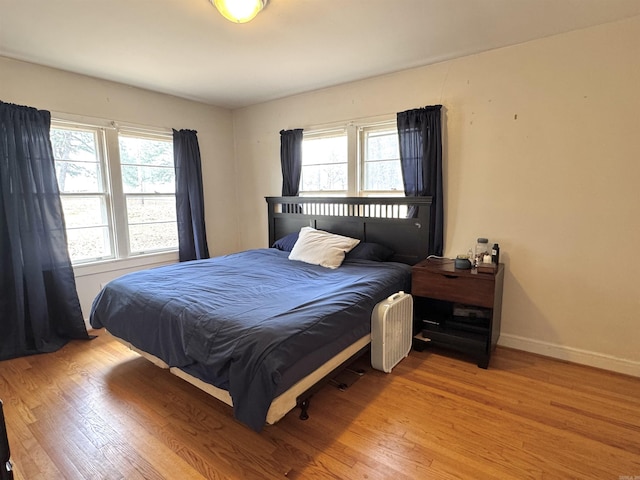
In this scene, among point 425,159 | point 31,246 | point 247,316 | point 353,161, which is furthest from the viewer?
point 353,161

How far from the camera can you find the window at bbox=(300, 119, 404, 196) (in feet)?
11.1

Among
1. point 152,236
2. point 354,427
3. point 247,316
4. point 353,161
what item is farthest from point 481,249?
point 152,236

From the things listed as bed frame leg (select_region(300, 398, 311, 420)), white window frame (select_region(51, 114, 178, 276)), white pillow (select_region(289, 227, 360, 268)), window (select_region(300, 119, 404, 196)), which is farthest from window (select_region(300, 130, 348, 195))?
bed frame leg (select_region(300, 398, 311, 420))

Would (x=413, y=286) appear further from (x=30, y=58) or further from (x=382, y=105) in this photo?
(x=30, y=58)

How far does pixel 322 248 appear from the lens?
3.21 metres

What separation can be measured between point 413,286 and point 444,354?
0.62 m

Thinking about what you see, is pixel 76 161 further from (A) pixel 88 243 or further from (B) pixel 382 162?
(B) pixel 382 162

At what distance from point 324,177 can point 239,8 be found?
210 cm

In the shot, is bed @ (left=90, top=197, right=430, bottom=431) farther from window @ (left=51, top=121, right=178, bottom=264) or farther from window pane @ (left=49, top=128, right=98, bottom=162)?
window pane @ (left=49, top=128, right=98, bottom=162)

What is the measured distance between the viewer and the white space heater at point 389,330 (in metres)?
2.37

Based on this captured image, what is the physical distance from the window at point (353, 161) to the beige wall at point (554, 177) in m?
0.40

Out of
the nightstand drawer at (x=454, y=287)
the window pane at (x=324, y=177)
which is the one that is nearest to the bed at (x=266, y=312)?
the nightstand drawer at (x=454, y=287)

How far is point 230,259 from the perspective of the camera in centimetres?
341

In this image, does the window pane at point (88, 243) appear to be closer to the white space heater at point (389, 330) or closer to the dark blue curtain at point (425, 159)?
the white space heater at point (389, 330)
